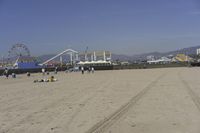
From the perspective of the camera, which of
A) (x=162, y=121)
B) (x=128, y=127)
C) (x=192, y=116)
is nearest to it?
(x=128, y=127)

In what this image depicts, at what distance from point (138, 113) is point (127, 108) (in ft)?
3.50

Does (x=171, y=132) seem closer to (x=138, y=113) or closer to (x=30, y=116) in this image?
(x=138, y=113)

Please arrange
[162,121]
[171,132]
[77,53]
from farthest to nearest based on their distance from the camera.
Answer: [77,53]
[162,121]
[171,132]

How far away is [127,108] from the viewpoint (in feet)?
32.5

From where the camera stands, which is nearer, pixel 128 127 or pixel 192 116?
pixel 128 127

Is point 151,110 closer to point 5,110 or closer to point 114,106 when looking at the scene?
point 114,106

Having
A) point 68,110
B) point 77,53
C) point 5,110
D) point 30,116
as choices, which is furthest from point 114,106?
point 77,53

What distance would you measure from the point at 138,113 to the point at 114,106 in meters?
1.66

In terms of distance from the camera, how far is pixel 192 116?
319 inches

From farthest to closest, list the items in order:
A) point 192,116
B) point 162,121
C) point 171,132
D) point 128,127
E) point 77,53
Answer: point 77,53, point 192,116, point 162,121, point 128,127, point 171,132

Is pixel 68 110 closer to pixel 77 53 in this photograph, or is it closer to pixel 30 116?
pixel 30 116

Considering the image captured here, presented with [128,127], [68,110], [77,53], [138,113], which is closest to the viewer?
[128,127]

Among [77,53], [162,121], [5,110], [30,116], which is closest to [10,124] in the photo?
[30,116]

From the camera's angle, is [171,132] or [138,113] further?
[138,113]
